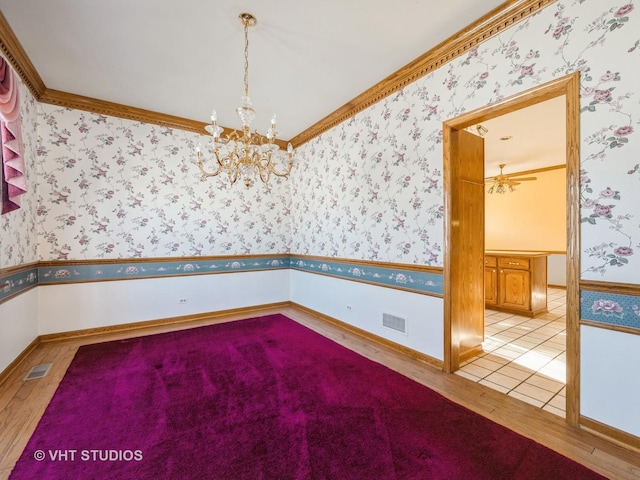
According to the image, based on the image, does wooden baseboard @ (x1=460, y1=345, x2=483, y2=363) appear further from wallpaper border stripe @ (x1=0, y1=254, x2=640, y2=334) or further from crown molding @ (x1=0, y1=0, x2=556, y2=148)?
crown molding @ (x1=0, y1=0, x2=556, y2=148)

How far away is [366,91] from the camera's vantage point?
3.42m

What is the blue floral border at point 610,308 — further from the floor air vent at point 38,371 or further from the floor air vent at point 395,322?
the floor air vent at point 38,371

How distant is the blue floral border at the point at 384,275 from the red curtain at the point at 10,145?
3.42 metres

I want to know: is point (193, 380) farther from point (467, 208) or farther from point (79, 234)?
point (467, 208)

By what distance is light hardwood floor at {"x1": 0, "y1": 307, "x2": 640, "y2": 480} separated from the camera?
1.64 meters

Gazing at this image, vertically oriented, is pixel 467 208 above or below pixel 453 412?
above

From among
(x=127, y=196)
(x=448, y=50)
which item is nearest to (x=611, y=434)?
(x=448, y=50)

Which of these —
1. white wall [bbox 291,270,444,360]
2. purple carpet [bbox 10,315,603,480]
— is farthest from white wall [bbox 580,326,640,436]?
white wall [bbox 291,270,444,360]

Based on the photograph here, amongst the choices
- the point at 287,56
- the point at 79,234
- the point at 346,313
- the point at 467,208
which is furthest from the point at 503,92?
the point at 79,234

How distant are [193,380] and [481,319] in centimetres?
301

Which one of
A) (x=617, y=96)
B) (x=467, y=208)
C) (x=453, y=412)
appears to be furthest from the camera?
(x=467, y=208)

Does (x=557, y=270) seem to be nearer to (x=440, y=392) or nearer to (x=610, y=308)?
(x=610, y=308)

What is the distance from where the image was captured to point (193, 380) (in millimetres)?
2559

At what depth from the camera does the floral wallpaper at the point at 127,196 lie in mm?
3490
